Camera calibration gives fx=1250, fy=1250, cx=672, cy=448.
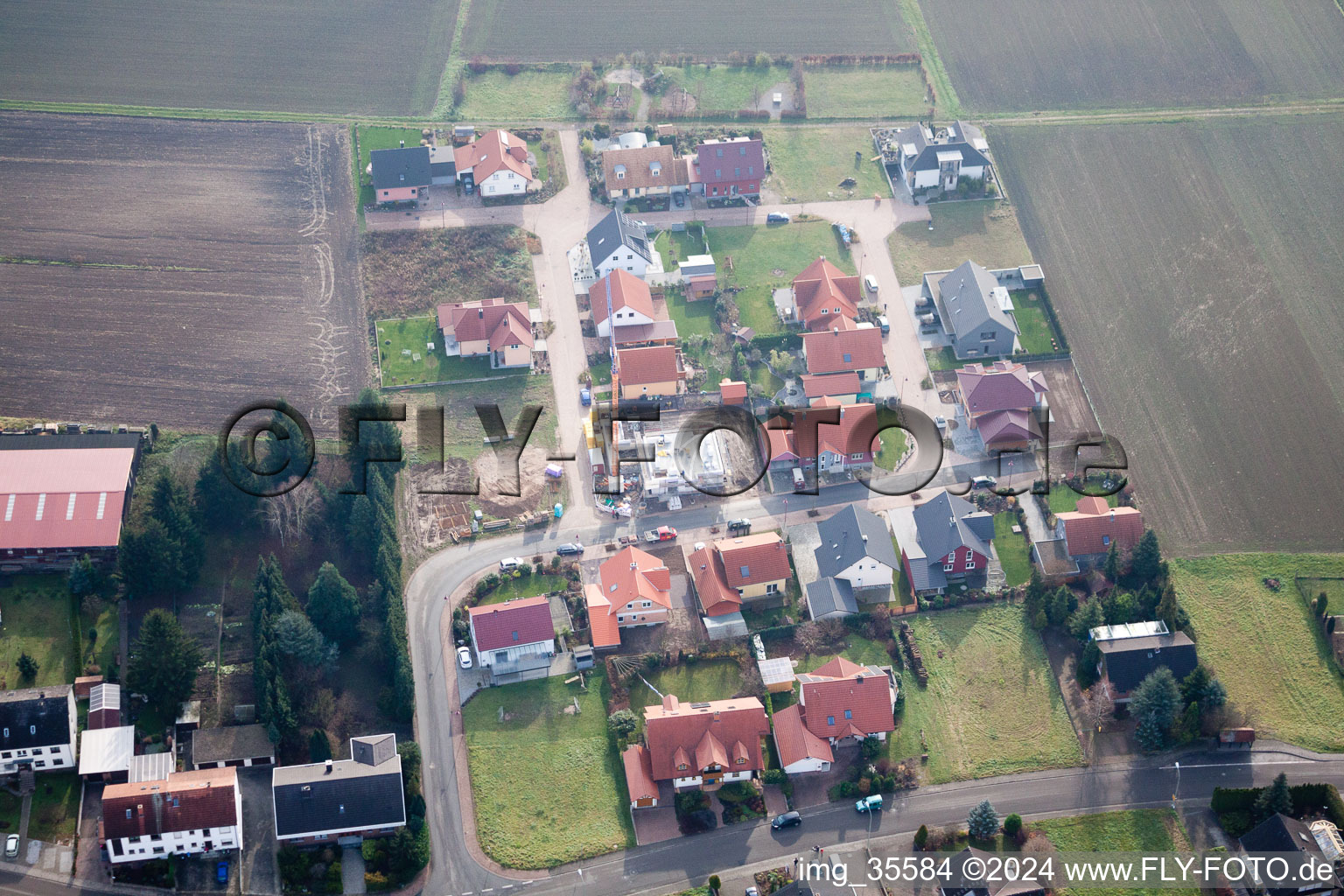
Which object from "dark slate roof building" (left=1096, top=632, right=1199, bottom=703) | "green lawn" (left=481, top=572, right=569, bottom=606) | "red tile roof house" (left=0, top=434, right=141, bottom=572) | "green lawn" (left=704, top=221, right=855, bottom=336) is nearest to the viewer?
"dark slate roof building" (left=1096, top=632, right=1199, bottom=703)

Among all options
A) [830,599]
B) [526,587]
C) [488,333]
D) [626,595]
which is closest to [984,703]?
[830,599]

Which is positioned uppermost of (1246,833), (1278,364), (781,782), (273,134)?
(273,134)

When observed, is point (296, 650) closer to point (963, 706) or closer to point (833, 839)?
point (833, 839)

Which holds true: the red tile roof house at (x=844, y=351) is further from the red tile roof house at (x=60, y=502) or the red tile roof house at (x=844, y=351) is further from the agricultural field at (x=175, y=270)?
the red tile roof house at (x=60, y=502)

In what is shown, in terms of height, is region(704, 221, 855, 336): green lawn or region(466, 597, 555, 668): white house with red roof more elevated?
region(704, 221, 855, 336): green lawn

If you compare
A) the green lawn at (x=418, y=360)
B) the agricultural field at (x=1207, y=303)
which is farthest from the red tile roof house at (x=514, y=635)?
the agricultural field at (x=1207, y=303)

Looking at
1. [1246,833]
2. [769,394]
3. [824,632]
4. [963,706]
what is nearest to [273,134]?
[769,394]

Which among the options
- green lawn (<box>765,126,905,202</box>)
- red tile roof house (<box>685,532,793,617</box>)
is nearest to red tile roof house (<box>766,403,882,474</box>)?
red tile roof house (<box>685,532,793,617</box>)

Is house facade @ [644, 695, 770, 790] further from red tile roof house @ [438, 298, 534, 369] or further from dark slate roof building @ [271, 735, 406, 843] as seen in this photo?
red tile roof house @ [438, 298, 534, 369]
